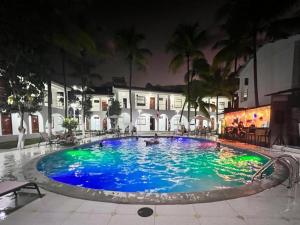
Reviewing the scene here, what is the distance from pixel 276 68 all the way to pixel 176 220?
17960 mm

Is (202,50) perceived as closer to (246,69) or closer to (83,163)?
(246,69)

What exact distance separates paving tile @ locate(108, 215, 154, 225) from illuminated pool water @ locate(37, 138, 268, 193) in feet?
10.8

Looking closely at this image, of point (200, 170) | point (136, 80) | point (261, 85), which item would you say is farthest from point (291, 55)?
point (136, 80)

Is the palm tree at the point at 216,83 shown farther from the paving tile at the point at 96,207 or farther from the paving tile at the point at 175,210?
the paving tile at the point at 96,207

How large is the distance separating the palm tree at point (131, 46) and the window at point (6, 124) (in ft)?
41.6

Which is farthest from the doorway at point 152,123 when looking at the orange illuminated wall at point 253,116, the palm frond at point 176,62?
the orange illuminated wall at point 253,116

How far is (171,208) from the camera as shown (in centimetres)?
432

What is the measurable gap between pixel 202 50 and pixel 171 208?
25.1 metres

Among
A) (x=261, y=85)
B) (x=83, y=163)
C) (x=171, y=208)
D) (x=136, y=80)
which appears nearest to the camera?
(x=171, y=208)

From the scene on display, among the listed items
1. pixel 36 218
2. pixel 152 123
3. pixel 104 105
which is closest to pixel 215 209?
pixel 36 218

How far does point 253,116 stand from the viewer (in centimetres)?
1733

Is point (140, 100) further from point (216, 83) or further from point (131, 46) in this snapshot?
point (216, 83)

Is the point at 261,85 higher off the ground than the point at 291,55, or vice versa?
the point at 291,55

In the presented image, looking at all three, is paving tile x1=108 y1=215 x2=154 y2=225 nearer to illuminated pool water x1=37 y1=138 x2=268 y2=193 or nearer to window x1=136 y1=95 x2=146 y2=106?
illuminated pool water x1=37 y1=138 x2=268 y2=193
